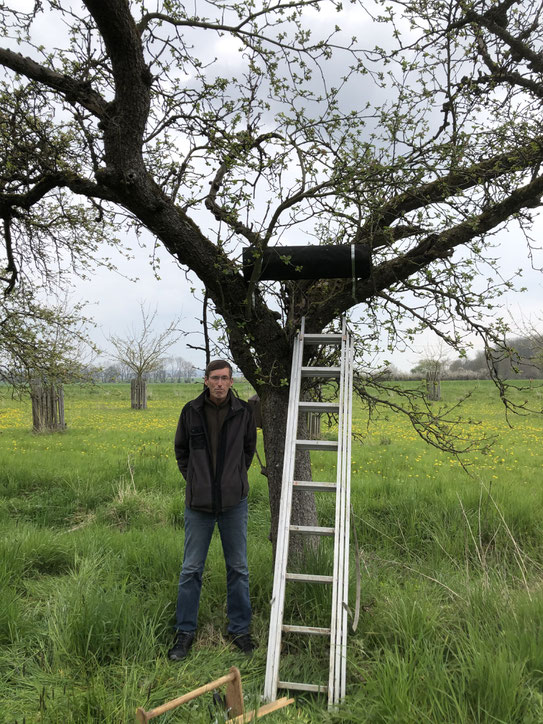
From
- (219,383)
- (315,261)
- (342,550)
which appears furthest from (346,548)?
(315,261)

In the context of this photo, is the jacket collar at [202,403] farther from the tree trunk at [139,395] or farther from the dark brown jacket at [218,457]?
the tree trunk at [139,395]

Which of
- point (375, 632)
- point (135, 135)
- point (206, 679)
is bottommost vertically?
point (206, 679)

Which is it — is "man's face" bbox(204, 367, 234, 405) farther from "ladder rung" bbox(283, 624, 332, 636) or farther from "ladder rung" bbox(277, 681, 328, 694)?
"ladder rung" bbox(277, 681, 328, 694)

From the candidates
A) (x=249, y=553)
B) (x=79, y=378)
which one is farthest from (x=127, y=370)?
(x=249, y=553)

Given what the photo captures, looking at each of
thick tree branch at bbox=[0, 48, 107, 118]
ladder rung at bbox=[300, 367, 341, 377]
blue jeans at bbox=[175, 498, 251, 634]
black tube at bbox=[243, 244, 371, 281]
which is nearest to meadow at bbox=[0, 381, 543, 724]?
blue jeans at bbox=[175, 498, 251, 634]

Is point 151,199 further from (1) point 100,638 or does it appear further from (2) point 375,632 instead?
(2) point 375,632

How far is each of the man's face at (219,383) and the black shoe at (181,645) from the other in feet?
5.75

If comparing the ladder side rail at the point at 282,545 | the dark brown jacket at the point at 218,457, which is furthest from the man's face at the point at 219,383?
the ladder side rail at the point at 282,545

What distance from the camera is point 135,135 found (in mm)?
4023

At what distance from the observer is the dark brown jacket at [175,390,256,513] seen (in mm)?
3867

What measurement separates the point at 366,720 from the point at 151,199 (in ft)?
12.5

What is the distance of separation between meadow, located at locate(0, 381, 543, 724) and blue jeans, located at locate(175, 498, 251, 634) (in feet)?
0.68

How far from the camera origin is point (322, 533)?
12.0ft

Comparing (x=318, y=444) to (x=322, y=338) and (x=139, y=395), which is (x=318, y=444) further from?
(x=139, y=395)
